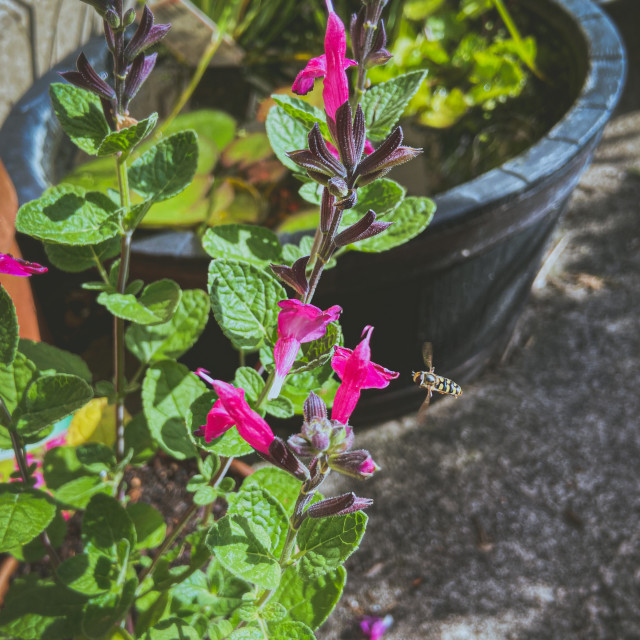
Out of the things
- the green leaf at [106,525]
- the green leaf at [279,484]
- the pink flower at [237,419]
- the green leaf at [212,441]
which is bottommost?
the green leaf at [106,525]

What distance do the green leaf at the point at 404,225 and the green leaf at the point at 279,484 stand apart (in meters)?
0.27

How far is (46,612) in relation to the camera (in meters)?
0.89

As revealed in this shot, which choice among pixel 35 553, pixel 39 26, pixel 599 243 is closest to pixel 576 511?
pixel 599 243

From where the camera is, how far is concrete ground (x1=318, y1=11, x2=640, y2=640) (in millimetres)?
1442

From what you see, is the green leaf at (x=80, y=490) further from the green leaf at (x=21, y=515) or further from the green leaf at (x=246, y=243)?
the green leaf at (x=246, y=243)

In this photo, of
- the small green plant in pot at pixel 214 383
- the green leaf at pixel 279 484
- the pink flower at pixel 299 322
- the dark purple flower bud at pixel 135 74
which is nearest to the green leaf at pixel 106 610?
the small green plant in pot at pixel 214 383

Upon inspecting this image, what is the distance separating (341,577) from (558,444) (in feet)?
4.00

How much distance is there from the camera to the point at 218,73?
80.9 inches

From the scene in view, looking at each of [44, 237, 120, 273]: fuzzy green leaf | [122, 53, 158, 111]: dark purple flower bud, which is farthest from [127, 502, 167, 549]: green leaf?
[122, 53, 158, 111]: dark purple flower bud

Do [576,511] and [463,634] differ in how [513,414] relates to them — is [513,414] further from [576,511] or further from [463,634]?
[463,634]

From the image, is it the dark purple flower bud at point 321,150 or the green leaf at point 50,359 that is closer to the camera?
the dark purple flower bud at point 321,150

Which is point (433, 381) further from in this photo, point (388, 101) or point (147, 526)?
point (147, 526)

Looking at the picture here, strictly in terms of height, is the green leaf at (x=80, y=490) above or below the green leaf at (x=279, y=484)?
below

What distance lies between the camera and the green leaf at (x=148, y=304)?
71cm
